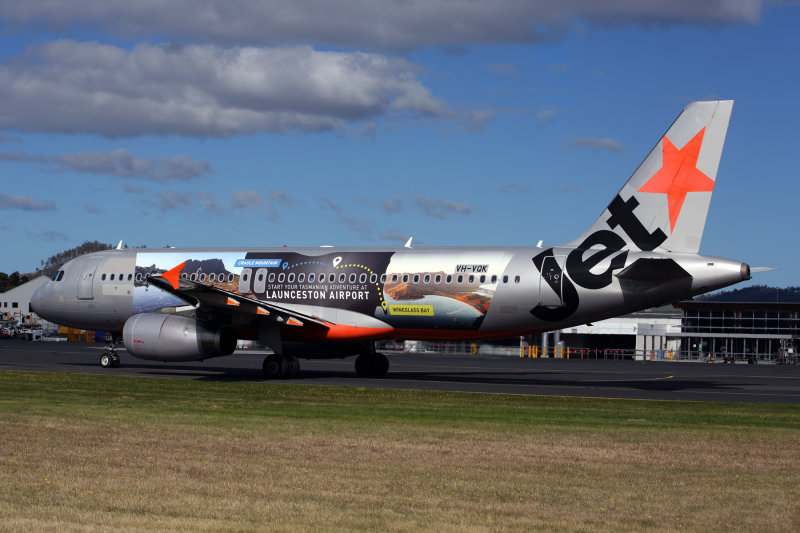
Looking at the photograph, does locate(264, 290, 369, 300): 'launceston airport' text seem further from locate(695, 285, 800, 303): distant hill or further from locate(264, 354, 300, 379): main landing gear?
locate(695, 285, 800, 303): distant hill

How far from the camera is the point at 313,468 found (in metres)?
11.9

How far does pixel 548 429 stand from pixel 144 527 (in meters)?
9.42

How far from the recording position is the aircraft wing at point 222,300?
27.9m

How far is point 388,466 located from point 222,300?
57.2 ft

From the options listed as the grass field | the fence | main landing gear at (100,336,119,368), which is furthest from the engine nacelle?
the fence

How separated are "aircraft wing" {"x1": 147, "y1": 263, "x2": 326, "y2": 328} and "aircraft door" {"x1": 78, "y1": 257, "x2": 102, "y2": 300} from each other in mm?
7090

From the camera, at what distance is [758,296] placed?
121312 millimetres

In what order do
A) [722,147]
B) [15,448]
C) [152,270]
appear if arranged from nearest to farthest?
1. [15,448]
2. [722,147]
3. [152,270]

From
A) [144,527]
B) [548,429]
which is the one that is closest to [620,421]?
[548,429]

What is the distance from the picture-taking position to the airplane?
86.2ft

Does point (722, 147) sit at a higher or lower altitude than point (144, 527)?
higher

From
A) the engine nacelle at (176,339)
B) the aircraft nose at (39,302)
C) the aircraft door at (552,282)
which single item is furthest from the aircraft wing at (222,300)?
the aircraft nose at (39,302)

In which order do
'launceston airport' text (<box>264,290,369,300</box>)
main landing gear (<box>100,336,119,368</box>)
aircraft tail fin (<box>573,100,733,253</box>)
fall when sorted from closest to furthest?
aircraft tail fin (<box>573,100,733,253</box>) → 'launceston airport' text (<box>264,290,369,300</box>) → main landing gear (<box>100,336,119,368</box>)

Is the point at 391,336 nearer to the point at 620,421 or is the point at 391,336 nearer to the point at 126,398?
the point at 126,398
